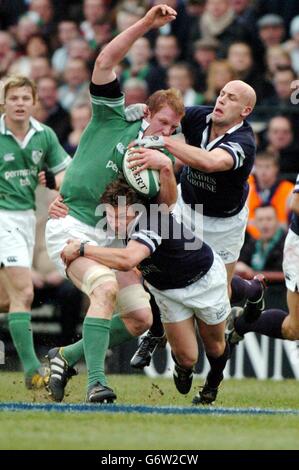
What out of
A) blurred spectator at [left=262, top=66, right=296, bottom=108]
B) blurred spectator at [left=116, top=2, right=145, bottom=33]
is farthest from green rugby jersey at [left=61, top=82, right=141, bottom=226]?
blurred spectator at [left=116, top=2, right=145, bottom=33]

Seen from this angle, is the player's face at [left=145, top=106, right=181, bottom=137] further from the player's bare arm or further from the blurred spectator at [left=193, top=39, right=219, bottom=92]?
the blurred spectator at [left=193, top=39, right=219, bottom=92]

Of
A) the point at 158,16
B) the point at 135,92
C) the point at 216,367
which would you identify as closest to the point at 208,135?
the point at 158,16

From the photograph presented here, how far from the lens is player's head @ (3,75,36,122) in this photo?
10.7 metres

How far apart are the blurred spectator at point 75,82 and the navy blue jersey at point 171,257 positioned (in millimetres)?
7599

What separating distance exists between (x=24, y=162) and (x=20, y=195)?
10.8 inches

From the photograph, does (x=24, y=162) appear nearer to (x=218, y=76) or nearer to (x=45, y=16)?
(x=218, y=76)

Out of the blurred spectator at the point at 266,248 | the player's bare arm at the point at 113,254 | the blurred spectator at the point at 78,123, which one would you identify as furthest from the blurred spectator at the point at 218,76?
the player's bare arm at the point at 113,254

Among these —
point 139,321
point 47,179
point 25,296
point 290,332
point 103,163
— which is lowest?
point 290,332

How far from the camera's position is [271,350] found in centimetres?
1292

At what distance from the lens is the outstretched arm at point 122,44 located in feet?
28.7

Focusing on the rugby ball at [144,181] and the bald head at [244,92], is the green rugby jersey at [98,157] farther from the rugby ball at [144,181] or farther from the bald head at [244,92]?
the bald head at [244,92]

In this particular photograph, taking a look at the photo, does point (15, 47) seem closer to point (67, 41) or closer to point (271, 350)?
point (67, 41)

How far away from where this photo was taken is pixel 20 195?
35.8ft

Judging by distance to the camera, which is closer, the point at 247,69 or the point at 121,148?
the point at 121,148
